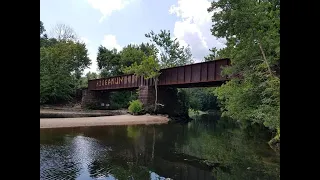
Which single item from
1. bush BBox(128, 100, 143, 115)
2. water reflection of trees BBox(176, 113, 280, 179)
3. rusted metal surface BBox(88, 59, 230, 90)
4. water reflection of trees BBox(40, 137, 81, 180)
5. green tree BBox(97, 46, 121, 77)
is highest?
green tree BBox(97, 46, 121, 77)

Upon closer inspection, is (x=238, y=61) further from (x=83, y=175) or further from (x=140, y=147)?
(x=83, y=175)

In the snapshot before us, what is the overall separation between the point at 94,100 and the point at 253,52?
115 ft

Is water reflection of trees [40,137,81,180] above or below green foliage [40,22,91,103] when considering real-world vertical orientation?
below

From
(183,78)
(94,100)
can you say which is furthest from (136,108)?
(94,100)

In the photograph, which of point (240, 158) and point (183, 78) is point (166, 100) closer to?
point (183, 78)

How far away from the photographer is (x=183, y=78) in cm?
2588

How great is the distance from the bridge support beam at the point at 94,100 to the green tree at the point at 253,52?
32980 millimetres

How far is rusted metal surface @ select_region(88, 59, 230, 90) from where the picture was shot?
839 inches

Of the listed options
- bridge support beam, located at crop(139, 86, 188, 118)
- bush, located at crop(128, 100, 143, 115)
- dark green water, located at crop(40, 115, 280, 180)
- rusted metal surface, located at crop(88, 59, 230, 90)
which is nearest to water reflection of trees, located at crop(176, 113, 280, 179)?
dark green water, located at crop(40, 115, 280, 180)

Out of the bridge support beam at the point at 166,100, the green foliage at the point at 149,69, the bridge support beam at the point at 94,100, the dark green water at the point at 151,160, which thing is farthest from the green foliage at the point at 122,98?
the dark green water at the point at 151,160

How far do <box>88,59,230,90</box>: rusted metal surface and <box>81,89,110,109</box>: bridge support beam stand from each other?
2995 mm

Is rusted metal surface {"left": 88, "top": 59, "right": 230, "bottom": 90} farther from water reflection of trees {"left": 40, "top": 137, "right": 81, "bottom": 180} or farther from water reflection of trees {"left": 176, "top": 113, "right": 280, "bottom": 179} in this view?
water reflection of trees {"left": 40, "top": 137, "right": 81, "bottom": 180}
